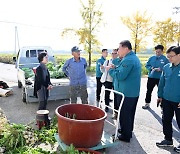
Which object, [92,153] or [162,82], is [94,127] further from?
[162,82]

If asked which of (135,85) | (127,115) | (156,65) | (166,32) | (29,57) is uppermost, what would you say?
(166,32)

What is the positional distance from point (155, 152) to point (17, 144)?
262cm

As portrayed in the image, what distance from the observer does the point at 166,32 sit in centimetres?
1759

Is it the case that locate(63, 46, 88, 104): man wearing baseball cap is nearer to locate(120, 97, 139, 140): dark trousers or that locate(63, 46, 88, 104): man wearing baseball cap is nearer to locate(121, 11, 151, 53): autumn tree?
locate(120, 97, 139, 140): dark trousers

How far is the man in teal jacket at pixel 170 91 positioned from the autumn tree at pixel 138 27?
15.3m

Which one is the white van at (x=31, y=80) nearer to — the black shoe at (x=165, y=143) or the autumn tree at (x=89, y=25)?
the black shoe at (x=165, y=143)

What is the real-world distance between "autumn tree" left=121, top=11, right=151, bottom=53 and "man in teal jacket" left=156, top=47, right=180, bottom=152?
15277 millimetres

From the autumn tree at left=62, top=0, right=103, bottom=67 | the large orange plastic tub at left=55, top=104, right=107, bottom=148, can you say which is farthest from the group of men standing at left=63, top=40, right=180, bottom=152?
the autumn tree at left=62, top=0, right=103, bottom=67

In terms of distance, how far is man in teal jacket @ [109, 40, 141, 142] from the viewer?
3.86 m

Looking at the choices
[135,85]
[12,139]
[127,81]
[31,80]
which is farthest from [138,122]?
[31,80]

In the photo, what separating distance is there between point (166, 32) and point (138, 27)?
2.51 metres

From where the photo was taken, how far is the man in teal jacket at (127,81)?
3857 millimetres

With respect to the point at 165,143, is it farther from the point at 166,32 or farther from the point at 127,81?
the point at 166,32

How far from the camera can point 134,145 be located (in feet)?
13.5
